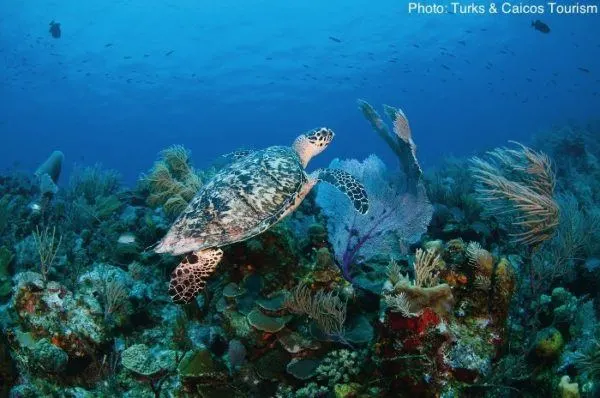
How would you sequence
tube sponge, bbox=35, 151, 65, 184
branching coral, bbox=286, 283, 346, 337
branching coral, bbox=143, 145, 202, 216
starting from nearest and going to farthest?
branching coral, bbox=286, 283, 346, 337 < branching coral, bbox=143, 145, 202, 216 < tube sponge, bbox=35, 151, 65, 184

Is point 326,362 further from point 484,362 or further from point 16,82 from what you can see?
point 16,82

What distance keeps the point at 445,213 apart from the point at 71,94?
5115cm

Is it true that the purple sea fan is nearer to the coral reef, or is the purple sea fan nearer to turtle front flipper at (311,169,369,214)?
the coral reef

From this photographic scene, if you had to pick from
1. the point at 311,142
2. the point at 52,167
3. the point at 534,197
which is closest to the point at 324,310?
the point at 534,197

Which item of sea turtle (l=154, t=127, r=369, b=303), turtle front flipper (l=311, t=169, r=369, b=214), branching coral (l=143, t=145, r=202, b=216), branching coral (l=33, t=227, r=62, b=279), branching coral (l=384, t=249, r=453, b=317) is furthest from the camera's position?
branching coral (l=143, t=145, r=202, b=216)

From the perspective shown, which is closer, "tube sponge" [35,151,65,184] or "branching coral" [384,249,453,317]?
"branching coral" [384,249,453,317]

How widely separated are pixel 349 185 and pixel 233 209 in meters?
1.55

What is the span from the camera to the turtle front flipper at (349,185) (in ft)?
13.9

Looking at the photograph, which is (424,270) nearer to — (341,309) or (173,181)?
(341,309)

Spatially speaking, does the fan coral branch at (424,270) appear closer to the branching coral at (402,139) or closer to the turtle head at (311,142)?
the branching coral at (402,139)

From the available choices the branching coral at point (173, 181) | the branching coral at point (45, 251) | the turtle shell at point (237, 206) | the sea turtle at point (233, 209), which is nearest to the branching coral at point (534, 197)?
the sea turtle at point (233, 209)

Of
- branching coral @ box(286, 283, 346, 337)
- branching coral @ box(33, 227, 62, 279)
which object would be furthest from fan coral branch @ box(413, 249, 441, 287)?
branching coral @ box(33, 227, 62, 279)

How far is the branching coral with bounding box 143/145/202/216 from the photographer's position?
5113 mm

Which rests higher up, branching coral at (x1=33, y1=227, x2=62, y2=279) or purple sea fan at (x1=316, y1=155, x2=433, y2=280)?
branching coral at (x1=33, y1=227, x2=62, y2=279)
